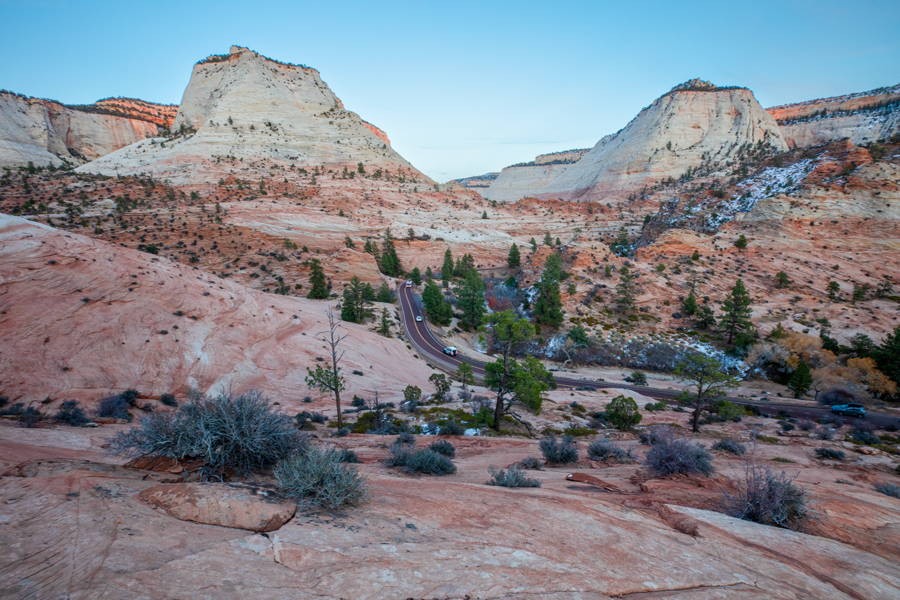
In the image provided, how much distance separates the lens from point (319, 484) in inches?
195

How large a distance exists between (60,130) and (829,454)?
119349 millimetres

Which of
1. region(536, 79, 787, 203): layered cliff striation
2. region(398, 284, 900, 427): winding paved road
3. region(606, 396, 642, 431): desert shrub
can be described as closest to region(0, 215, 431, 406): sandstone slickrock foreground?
region(398, 284, 900, 427): winding paved road

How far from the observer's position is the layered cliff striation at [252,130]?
64.5m

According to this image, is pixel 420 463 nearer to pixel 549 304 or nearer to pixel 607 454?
pixel 607 454

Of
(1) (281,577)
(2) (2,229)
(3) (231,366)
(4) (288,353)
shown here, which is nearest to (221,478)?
(1) (281,577)

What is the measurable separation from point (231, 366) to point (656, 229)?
61144mm

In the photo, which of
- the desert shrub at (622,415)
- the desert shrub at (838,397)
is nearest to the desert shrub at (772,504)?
the desert shrub at (622,415)

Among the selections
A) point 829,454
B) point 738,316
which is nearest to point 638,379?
point 738,316

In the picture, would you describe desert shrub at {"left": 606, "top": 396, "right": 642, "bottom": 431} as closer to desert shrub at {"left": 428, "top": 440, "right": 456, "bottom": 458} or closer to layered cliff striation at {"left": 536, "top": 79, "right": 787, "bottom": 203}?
desert shrub at {"left": 428, "top": 440, "right": 456, "bottom": 458}

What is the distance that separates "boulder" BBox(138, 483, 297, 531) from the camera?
407cm

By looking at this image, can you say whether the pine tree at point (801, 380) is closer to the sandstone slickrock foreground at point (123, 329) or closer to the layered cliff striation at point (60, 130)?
the sandstone slickrock foreground at point (123, 329)

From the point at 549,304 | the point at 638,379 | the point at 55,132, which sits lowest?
the point at 638,379

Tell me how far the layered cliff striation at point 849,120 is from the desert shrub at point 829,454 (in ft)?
394

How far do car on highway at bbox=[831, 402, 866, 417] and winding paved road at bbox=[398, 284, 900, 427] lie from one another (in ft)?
1.30
